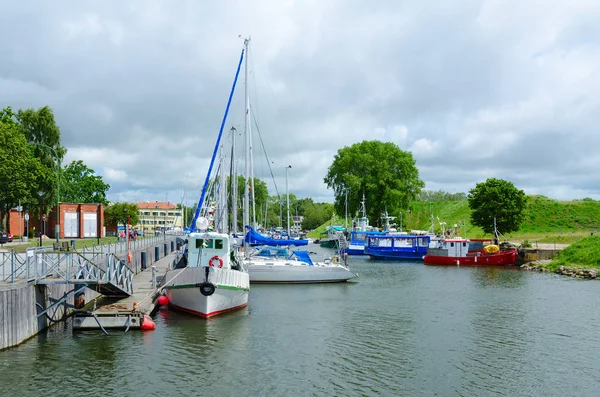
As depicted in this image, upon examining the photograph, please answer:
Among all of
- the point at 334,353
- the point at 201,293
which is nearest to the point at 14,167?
the point at 201,293

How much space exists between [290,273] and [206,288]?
1625 cm

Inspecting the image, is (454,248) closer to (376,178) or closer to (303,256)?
(303,256)

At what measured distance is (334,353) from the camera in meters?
21.7

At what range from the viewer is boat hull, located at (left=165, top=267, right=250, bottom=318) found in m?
27.5

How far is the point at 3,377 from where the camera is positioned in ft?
56.4

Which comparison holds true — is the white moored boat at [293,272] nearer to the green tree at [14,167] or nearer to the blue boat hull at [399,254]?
the green tree at [14,167]

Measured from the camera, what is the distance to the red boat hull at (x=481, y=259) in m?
64.0

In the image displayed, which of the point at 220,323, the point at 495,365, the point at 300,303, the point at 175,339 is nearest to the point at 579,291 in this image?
the point at 300,303

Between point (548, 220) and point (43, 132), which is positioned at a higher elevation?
point (43, 132)

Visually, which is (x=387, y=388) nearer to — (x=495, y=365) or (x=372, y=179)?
(x=495, y=365)

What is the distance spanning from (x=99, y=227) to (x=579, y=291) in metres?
60.0

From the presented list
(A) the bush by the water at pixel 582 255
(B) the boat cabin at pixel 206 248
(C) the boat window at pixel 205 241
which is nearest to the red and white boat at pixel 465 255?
(A) the bush by the water at pixel 582 255

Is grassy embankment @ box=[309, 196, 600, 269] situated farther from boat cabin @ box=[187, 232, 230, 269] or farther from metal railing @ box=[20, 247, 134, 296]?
metal railing @ box=[20, 247, 134, 296]

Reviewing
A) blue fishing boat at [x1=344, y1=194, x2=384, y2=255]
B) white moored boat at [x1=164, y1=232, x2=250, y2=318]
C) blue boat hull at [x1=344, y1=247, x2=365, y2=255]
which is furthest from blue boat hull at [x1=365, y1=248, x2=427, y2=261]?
white moored boat at [x1=164, y1=232, x2=250, y2=318]
